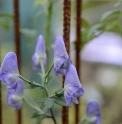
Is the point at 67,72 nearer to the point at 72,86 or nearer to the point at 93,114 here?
the point at 72,86

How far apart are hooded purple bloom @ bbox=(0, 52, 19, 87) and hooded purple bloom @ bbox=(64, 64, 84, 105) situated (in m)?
0.07

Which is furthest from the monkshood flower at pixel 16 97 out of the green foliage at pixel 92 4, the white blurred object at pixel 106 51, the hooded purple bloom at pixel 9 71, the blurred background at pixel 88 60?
the green foliage at pixel 92 4

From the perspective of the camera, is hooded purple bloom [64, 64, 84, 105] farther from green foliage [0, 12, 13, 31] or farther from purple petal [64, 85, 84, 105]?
green foliage [0, 12, 13, 31]

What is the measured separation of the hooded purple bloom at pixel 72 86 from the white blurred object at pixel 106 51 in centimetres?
157

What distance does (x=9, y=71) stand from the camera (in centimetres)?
47

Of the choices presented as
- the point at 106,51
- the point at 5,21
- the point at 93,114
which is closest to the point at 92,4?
the point at 106,51

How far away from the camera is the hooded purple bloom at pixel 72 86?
17.8 inches

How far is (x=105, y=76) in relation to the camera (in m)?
1.92

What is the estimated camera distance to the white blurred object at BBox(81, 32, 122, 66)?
2156 millimetres

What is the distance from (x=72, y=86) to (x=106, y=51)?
76.9 inches

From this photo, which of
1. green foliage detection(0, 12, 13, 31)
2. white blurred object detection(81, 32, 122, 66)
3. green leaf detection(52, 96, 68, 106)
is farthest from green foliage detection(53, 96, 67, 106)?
white blurred object detection(81, 32, 122, 66)

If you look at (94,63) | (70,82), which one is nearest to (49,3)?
(70,82)

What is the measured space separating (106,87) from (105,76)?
0.18 meters

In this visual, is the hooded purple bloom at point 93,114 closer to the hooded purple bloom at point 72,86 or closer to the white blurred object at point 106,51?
the hooded purple bloom at point 72,86
